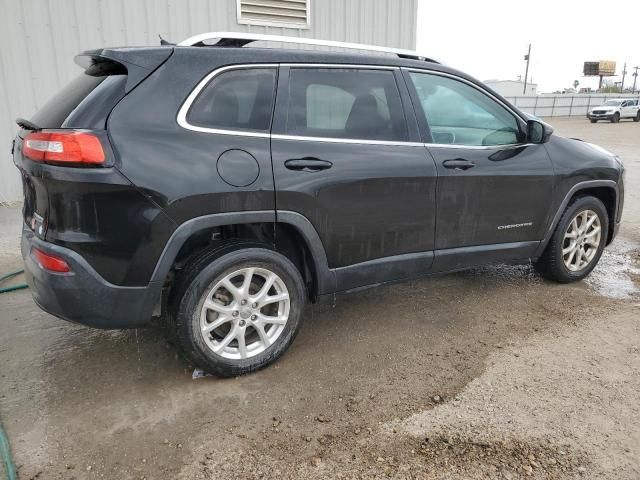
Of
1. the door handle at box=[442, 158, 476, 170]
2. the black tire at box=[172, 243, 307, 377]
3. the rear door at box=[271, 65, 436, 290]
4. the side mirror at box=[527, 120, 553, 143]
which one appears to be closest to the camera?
the black tire at box=[172, 243, 307, 377]

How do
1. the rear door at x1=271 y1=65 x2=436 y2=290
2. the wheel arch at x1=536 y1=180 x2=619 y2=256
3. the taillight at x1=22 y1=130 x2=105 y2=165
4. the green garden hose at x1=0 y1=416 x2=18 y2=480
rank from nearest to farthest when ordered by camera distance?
1. the green garden hose at x1=0 y1=416 x2=18 y2=480
2. the taillight at x1=22 y1=130 x2=105 y2=165
3. the rear door at x1=271 y1=65 x2=436 y2=290
4. the wheel arch at x1=536 y1=180 x2=619 y2=256

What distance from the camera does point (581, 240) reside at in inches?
164

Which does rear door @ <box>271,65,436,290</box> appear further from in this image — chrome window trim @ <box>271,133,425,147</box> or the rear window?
the rear window

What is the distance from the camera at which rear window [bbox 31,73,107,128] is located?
2.47 m

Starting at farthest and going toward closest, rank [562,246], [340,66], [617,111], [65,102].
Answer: [617,111] → [562,246] → [340,66] → [65,102]

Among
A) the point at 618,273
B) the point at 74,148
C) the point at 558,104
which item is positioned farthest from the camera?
the point at 558,104

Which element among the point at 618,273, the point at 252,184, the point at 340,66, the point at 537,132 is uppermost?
the point at 340,66

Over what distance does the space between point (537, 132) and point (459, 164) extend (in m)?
0.79

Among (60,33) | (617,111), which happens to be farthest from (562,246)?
(617,111)

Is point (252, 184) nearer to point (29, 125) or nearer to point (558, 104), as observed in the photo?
point (29, 125)

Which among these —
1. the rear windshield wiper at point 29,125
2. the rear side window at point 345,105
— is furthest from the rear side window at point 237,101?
the rear windshield wiper at point 29,125

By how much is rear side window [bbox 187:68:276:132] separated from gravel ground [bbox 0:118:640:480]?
1.43 meters

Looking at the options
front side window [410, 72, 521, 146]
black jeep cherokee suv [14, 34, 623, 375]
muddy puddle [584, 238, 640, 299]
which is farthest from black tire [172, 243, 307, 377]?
muddy puddle [584, 238, 640, 299]

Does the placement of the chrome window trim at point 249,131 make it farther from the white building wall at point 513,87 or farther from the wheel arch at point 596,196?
the white building wall at point 513,87
